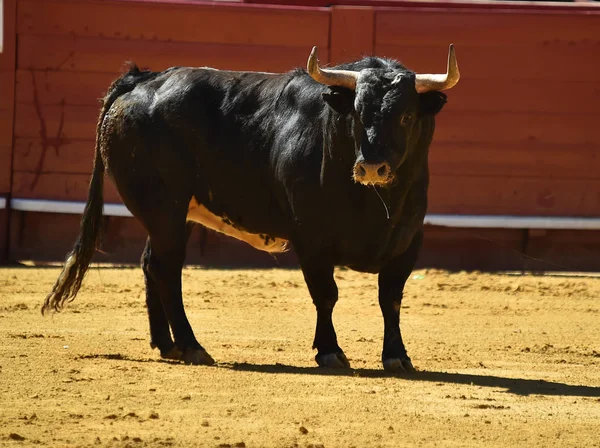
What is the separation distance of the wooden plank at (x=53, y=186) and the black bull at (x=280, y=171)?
418 centimetres

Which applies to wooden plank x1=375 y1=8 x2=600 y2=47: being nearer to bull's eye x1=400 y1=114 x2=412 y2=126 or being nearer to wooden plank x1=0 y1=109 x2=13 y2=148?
wooden plank x1=0 y1=109 x2=13 y2=148

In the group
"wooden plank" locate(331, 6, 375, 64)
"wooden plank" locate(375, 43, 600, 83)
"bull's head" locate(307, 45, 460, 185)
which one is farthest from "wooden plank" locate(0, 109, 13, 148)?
"bull's head" locate(307, 45, 460, 185)

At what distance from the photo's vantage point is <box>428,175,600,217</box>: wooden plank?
1128 cm

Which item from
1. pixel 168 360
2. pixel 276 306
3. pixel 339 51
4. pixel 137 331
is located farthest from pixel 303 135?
pixel 339 51

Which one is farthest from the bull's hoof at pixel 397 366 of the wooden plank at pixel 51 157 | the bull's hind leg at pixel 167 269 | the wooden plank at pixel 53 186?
the wooden plank at pixel 51 157

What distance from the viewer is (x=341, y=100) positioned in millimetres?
6133

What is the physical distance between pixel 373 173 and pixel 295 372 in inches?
41.3

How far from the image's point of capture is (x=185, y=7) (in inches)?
442

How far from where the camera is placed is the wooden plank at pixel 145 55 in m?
11.2

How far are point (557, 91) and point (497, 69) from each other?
1.78 feet

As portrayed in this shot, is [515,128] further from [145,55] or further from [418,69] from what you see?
[145,55]

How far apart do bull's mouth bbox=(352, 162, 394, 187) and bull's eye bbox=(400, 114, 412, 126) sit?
270mm

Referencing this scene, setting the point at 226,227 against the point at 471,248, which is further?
the point at 471,248

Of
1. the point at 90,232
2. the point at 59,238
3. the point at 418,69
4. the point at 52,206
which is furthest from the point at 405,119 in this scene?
the point at 59,238
